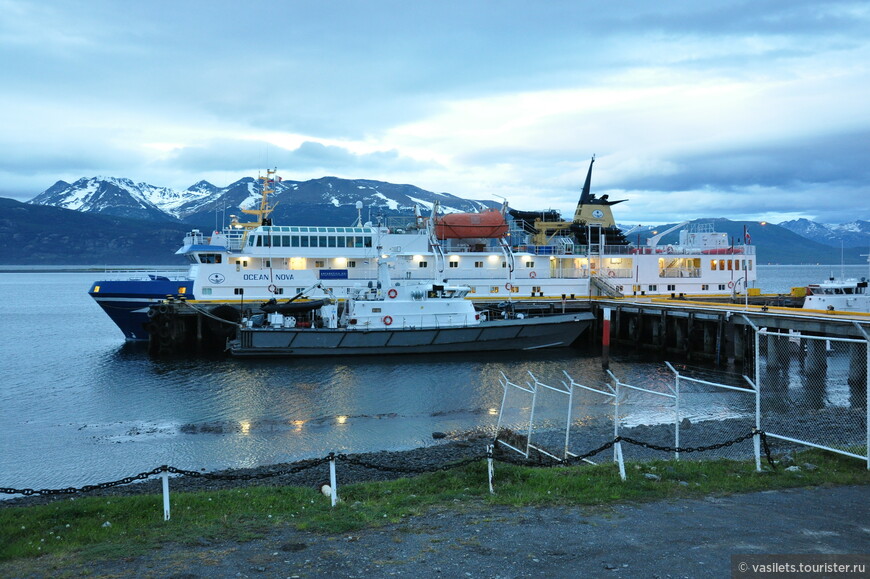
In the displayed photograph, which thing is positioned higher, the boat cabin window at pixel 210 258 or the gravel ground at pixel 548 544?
the boat cabin window at pixel 210 258

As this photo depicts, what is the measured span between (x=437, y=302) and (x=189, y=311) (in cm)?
1502

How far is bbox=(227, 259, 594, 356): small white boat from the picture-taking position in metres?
34.6

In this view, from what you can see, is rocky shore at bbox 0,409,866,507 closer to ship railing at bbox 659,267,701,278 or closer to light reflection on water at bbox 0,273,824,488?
light reflection on water at bbox 0,273,824,488

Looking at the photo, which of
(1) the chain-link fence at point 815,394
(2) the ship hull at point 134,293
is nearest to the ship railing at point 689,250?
(1) the chain-link fence at point 815,394

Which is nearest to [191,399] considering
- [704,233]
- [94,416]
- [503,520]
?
[94,416]

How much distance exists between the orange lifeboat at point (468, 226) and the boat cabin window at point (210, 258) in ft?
50.3

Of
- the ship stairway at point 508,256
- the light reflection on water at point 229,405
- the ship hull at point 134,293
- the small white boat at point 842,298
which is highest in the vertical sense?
the ship stairway at point 508,256

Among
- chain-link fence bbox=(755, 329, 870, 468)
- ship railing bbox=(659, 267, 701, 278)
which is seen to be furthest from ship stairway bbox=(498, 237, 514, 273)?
chain-link fence bbox=(755, 329, 870, 468)

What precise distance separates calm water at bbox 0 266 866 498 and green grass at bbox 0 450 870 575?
674 centimetres

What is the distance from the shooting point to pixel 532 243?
174ft

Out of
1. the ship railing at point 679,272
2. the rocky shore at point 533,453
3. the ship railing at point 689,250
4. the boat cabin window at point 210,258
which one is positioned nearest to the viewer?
the rocky shore at point 533,453

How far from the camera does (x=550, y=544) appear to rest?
7.82 metres

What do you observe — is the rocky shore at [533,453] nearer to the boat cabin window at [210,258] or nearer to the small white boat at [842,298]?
the small white boat at [842,298]

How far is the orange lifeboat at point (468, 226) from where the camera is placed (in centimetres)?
4603
